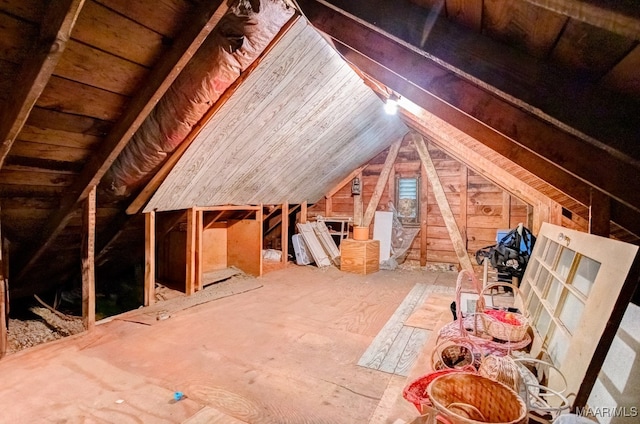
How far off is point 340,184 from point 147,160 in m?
3.88

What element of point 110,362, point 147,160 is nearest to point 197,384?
point 110,362

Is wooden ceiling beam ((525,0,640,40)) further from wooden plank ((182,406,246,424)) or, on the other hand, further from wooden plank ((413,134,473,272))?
wooden plank ((413,134,473,272))

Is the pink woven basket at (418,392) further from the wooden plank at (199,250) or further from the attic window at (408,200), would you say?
the attic window at (408,200)

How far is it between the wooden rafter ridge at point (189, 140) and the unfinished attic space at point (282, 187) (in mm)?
21

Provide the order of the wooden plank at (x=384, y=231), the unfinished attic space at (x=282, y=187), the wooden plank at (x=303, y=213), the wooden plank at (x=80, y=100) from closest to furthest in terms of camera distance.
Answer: the unfinished attic space at (x=282, y=187) < the wooden plank at (x=80, y=100) < the wooden plank at (x=384, y=231) < the wooden plank at (x=303, y=213)

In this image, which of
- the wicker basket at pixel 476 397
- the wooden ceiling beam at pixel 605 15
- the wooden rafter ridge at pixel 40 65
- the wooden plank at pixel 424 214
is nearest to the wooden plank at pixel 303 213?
the wooden plank at pixel 424 214

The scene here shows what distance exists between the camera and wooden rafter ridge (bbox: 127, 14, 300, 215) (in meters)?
2.18

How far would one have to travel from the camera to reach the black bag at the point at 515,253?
3633mm

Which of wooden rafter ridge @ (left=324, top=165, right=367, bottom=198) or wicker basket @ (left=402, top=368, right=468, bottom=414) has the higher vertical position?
wooden rafter ridge @ (left=324, top=165, right=367, bottom=198)

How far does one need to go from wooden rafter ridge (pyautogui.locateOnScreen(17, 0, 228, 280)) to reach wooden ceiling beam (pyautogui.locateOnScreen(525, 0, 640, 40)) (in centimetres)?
163

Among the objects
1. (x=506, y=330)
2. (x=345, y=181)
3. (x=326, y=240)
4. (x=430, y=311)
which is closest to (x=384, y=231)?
(x=326, y=240)

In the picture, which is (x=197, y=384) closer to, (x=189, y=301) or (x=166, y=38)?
(x=189, y=301)

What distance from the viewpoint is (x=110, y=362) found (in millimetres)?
2219

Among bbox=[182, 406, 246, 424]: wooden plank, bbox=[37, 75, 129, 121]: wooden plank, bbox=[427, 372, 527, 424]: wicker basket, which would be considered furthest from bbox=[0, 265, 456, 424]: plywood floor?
bbox=[37, 75, 129, 121]: wooden plank
